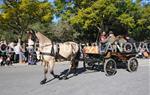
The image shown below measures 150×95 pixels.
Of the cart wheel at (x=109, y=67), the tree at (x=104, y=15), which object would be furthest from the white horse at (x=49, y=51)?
the tree at (x=104, y=15)

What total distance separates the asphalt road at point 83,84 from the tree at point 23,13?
18.1 meters

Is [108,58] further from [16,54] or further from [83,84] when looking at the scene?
[16,54]

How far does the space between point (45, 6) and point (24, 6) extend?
2309mm

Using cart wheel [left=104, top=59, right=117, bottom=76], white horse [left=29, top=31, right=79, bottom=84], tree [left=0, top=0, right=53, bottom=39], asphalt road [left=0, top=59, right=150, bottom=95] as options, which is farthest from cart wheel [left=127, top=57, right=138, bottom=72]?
tree [left=0, top=0, right=53, bottom=39]

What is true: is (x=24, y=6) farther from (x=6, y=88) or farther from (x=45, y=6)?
(x=6, y=88)

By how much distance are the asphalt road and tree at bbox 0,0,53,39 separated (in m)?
18.1

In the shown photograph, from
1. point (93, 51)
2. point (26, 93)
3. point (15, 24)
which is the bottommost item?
point (26, 93)

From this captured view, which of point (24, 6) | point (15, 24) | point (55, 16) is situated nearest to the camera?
point (24, 6)

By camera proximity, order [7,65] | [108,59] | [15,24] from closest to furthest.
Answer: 1. [108,59]
2. [7,65]
3. [15,24]

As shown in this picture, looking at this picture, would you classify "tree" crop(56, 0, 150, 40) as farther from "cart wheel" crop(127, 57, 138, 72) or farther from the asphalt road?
the asphalt road

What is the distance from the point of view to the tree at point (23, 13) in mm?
35469

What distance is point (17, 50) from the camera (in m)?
24.6

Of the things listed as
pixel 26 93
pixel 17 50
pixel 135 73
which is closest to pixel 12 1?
pixel 17 50

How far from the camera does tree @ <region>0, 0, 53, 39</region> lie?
3547cm
